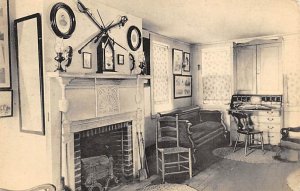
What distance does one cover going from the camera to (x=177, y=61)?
265 inches

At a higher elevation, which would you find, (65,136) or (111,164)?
(65,136)

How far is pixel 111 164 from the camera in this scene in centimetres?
381

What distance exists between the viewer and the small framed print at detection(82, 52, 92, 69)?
335 cm

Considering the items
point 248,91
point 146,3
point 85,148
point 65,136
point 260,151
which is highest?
point 146,3

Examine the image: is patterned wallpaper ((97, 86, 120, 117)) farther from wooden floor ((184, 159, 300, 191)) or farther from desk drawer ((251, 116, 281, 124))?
desk drawer ((251, 116, 281, 124))

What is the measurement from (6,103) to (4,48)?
63 cm

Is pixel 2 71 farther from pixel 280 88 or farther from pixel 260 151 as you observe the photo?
pixel 280 88

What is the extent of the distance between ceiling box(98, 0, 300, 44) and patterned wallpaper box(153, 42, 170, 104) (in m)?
0.41

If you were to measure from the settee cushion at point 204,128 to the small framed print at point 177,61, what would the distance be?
152 centimetres

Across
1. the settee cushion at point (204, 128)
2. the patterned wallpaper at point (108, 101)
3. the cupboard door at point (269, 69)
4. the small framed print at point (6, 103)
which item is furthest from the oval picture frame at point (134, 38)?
the cupboard door at point (269, 69)

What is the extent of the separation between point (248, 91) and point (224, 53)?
4.00 ft

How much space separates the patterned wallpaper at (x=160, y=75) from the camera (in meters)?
5.88

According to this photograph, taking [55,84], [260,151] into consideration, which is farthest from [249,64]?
[55,84]

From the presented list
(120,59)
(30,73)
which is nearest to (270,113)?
(120,59)
